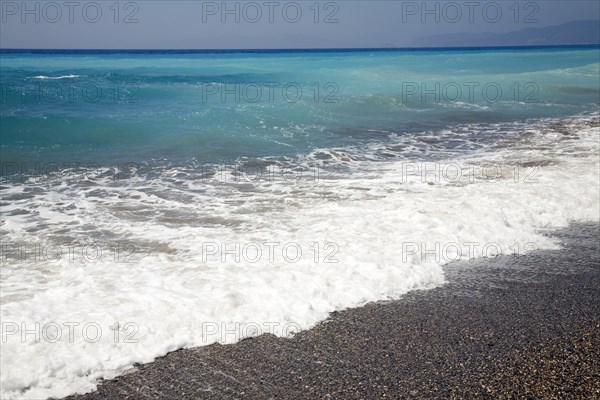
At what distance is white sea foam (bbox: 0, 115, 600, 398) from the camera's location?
412 cm

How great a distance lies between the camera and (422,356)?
382cm

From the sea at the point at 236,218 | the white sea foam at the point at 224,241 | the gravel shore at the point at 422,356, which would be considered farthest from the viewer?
the sea at the point at 236,218

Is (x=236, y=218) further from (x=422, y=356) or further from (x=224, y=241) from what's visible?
(x=422, y=356)

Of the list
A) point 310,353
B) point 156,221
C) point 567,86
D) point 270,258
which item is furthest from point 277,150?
point 567,86

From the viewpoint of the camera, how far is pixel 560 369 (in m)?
3.59

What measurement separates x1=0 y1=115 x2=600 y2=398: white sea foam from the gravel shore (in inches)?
9.3

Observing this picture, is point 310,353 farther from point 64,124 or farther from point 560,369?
point 64,124

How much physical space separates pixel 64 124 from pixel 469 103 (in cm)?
1508

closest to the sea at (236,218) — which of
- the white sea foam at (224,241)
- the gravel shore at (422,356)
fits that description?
the white sea foam at (224,241)

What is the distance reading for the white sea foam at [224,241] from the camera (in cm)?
412

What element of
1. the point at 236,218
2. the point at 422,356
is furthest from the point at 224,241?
the point at 422,356

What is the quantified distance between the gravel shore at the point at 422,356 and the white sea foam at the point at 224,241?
0.77 feet

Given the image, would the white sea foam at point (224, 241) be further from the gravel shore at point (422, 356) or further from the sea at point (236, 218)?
the gravel shore at point (422, 356)

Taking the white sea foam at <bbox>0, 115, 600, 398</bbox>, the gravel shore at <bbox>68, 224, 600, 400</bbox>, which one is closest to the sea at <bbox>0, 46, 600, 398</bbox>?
the white sea foam at <bbox>0, 115, 600, 398</bbox>
